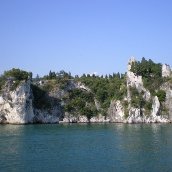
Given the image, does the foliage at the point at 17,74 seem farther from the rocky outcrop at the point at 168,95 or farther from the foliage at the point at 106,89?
the rocky outcrop at the point at 168,95

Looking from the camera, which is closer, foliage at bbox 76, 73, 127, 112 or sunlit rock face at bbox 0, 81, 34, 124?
sunlit rock face at bbox 0, 81, 34, 124

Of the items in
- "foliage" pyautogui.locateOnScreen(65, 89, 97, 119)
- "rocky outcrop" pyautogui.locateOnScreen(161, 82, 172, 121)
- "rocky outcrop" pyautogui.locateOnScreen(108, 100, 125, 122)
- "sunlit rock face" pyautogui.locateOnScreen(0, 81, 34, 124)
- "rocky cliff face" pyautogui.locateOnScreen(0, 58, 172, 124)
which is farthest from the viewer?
"foliage" pyautogui.locateOnScreen(65, 89, 97, 119)

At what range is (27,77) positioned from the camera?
101000mm

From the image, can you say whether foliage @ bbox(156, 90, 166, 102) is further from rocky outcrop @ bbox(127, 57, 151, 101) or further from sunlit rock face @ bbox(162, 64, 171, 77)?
sunlit rock face @ bbox(162, 64, 171, 77)

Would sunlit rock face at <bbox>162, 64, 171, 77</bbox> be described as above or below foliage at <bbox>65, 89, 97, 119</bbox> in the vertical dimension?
above

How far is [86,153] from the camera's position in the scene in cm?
4769

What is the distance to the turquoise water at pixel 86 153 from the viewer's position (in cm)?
3894

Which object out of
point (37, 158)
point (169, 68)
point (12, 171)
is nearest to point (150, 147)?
point (37, 158)

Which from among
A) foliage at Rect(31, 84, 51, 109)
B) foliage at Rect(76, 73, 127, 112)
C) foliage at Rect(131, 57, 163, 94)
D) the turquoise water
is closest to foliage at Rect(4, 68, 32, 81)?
foliage at Rect(31, 84, 51, 109)

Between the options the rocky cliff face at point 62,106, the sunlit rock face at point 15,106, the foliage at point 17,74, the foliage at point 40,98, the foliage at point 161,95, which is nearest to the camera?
the sunlit rock face at point 15,106

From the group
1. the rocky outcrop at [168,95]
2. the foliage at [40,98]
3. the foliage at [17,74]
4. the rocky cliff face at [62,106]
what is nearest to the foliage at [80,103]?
the rocky cliff face at [62,106]

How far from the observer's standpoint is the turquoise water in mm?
38938

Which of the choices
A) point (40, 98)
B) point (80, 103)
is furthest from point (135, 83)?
point (40, 98)

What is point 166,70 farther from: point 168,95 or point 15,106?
point 15,106
